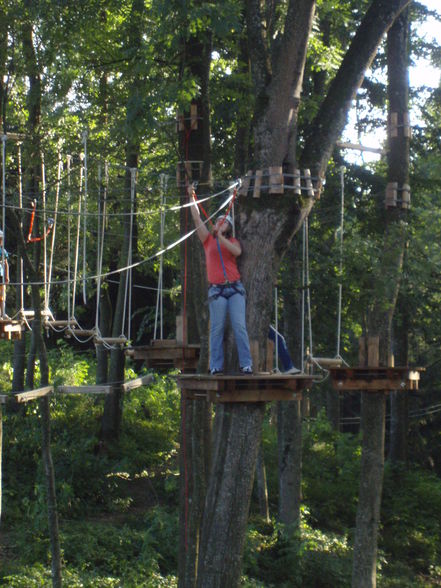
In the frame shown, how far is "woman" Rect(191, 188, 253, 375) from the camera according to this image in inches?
320

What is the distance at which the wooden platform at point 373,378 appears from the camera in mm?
10508

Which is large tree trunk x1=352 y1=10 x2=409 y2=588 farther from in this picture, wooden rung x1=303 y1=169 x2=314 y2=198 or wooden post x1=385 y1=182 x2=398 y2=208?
wooden rung x1=303 y1=169 x2=314 y2=198

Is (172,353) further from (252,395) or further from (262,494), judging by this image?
(262,494)

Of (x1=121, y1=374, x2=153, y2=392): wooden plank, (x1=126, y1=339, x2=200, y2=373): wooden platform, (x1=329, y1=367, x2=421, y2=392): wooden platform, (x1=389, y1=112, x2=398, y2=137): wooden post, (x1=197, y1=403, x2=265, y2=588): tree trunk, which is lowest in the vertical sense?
(x1=197, y1=403, x2=265, y2=588): tree trunk

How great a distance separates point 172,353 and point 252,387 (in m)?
2.51

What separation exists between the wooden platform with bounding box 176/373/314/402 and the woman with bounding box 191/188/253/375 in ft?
1.07

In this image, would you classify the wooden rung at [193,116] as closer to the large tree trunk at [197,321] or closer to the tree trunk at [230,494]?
the large tree trunk at [197,321]

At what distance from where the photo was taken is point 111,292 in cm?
2344

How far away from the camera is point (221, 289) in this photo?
8195mm

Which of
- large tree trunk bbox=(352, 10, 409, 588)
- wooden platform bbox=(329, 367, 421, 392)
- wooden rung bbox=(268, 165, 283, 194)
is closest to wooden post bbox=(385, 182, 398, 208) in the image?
large tree trunk bbox=(352, 10, 409, 588)

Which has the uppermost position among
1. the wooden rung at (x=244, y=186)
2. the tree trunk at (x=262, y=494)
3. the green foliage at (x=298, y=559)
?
the wooden rung at (x=244, y=186)

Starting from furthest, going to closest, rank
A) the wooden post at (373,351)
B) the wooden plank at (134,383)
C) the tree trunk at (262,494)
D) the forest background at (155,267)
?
the tree trunk at (262,494) → the wooden plank at (134,383) → the forest background at (155,267) → the wooden post at (373,351)

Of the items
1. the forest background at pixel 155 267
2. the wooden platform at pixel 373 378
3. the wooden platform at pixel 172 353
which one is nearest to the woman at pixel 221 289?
the forest background at pixel 155 267

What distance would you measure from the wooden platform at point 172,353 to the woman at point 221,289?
2.08m
